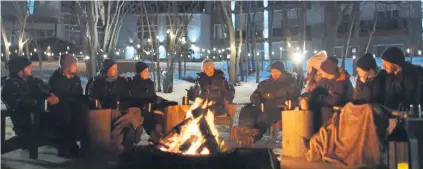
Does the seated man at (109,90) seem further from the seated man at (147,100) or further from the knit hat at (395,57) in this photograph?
the knit hat at (395,57)

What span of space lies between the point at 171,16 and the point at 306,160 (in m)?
21.9

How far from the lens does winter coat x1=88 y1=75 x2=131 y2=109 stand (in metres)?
8.33

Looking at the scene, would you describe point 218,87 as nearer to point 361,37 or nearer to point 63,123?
point 63,123

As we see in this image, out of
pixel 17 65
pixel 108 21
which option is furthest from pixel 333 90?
pixel 108 21

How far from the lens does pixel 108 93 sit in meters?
8.37

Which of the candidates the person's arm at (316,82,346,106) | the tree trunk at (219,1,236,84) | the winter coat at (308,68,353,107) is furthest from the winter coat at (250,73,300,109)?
the tree trunk at (219,1,236,84)

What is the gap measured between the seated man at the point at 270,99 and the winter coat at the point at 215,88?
0.42 metres

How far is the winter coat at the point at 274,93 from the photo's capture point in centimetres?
859

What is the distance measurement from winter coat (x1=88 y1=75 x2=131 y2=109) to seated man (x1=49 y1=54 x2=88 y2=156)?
0.20 m

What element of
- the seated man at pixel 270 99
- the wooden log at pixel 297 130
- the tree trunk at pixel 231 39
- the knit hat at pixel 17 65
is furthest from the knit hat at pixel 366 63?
the tree trunk at pixel 231 39

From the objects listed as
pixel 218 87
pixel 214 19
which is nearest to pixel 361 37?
pixel 214 19

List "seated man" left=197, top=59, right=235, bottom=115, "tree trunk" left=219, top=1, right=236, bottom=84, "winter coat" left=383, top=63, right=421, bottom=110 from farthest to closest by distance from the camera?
"tree trunk" left=219, top=1, right=236, bottom=84, "seated man" left=197, top=59, right=235, bottom=115, "winter coat" left=383, top=63, right=421, bottom=110

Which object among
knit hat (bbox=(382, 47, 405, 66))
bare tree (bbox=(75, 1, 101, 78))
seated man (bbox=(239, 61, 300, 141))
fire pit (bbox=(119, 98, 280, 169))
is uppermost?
bare tree (bbox=(75, 1, 101, 78))

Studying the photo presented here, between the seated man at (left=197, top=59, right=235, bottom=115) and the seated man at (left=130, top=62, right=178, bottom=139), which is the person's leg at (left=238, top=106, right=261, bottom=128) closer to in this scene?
the seated man at (left=197, top=59, right=235, bottom=115)
